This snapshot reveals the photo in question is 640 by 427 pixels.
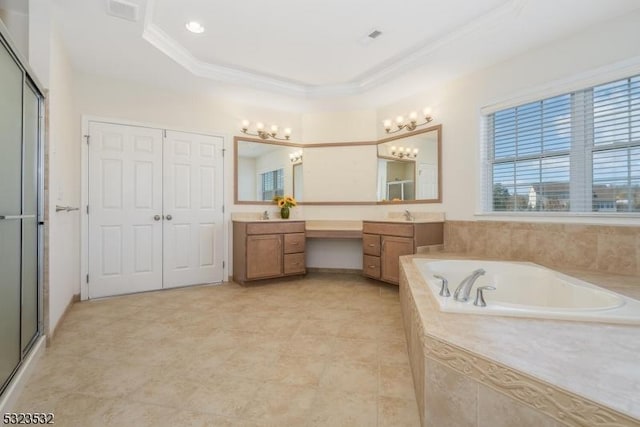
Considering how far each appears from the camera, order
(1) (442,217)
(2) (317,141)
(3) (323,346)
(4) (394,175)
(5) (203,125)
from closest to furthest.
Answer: (3) (323,346) < (1) (442,217) < (5) (203,125) < (4) (394,175) < (2) (317,141)

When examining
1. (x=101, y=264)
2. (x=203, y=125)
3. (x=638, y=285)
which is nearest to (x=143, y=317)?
(x=101, y=264)

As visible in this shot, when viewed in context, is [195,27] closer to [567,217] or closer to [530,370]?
[530,370]

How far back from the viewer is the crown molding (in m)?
2.52

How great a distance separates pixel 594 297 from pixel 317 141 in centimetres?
370

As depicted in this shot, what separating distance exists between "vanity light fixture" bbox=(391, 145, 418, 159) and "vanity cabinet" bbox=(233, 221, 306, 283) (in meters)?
1.62

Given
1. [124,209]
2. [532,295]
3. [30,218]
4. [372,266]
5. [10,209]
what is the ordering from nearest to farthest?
[10,209], [30,218], [532,295], [124,209], [372,266]

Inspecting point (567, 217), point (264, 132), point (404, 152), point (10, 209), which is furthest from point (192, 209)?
point (567, 217)

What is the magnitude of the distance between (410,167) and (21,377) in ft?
13.1

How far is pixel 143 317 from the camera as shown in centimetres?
273

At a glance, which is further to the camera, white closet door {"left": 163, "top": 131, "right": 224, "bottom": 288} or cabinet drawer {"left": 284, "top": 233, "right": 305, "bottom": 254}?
cabinet drawer {"left": 284, "top": 233, "right": 305, "bottom": 254}

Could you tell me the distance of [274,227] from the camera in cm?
395

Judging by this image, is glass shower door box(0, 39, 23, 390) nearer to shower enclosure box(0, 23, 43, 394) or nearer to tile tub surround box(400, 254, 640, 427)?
shower enclosure box(0, 23, 43, 394)

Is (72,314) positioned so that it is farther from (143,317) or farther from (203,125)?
(203,125)

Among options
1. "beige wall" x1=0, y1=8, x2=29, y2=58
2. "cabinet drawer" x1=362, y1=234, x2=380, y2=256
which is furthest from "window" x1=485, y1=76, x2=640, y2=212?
"beige wall" x1=0, y1=8, x2=29, y2=58
